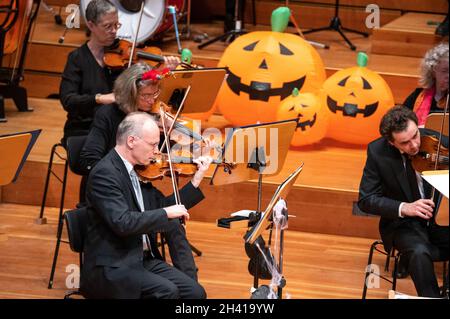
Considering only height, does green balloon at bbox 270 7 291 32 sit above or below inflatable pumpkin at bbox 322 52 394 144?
above

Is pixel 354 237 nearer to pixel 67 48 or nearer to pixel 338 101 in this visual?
pixel 338 101

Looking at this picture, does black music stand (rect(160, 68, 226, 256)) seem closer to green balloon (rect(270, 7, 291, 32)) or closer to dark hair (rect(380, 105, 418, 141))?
dark hair (rect(380, 105, 418, 141))

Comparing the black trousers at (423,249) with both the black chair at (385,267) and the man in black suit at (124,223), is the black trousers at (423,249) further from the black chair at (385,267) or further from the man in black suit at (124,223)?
the man in black suit at (124,223)

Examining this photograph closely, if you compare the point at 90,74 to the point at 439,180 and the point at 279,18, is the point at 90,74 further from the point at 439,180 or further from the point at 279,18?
the point at 439,180

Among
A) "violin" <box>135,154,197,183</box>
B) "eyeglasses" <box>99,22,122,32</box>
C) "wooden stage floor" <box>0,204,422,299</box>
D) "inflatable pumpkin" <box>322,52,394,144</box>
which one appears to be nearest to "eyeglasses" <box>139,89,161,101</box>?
"violin" <box>135,154,197,183</box>

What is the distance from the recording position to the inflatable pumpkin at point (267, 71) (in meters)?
5.57

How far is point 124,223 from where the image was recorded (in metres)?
3.51

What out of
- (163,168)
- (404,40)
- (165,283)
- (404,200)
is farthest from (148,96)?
(404,40)

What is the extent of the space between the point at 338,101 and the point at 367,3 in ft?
6.64

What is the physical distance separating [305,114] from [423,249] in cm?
168

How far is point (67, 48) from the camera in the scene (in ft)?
21.1

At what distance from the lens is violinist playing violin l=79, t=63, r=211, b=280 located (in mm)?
3986

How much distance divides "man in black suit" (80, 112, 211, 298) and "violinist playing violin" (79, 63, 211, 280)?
258 millimetres
